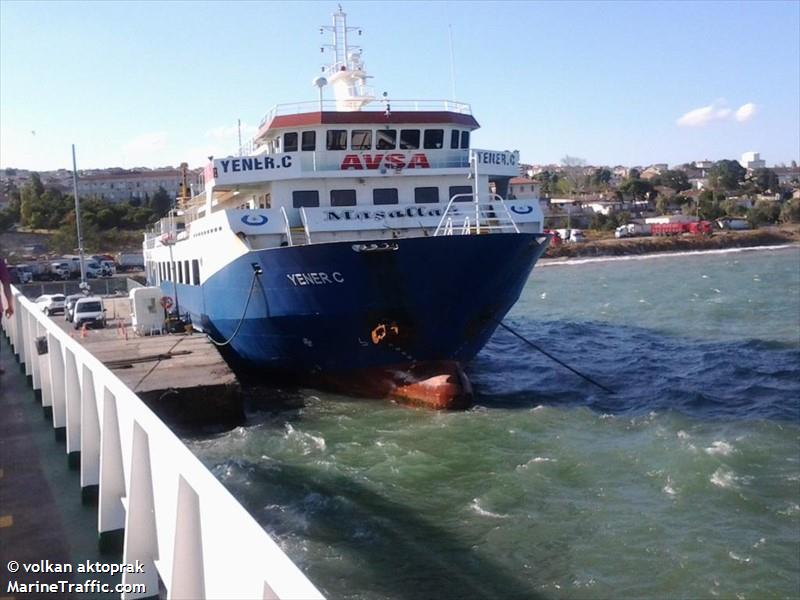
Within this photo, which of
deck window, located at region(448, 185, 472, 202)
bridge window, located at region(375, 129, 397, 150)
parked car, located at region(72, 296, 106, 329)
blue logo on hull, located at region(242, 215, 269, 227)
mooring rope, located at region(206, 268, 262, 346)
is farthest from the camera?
parked car, located at region(72, 296, 106, 329)

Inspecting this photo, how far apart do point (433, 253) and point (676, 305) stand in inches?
904

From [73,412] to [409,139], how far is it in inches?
421

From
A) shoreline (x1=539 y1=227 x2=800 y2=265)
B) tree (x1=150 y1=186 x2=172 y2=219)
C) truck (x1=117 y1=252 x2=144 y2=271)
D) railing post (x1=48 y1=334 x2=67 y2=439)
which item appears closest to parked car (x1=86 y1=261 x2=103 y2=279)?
truck (x1=117 y1=252 x2=144 y2=271)

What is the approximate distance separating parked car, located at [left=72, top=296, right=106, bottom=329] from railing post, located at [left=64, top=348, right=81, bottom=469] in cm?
1397

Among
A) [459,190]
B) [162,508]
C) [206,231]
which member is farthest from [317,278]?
[162,508]

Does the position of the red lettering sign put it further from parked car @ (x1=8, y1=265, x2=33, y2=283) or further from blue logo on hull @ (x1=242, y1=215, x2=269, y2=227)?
parked car @ (x1=8, y1=265, x2=33, y2=283)

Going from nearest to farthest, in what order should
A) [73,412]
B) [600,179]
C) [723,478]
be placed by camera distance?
1. [73,412]
2. [723,478]
3. [600,179]

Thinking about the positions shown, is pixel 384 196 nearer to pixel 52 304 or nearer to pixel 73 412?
pixel 73 412

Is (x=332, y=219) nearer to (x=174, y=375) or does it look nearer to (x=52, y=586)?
(x=174, y=375)

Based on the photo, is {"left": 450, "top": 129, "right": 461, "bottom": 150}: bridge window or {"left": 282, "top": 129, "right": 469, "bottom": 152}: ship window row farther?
{"left": 450, "top": 129, "right": 461, "bottom": 150}: bridge window

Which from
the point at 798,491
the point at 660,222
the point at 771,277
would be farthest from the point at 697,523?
the point at 660,222

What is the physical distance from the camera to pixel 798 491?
10.2 meters

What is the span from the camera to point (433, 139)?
18.0 meters

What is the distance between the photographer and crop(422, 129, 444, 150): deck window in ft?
59.0
